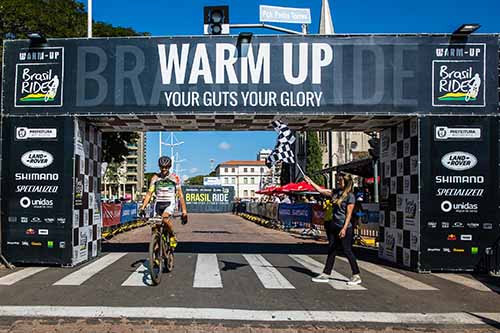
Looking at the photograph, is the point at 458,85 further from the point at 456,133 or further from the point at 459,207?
the point at 459,207

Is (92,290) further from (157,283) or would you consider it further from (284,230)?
(284,230)

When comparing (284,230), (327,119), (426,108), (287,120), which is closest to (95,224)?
(287,120)

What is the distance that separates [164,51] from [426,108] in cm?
560

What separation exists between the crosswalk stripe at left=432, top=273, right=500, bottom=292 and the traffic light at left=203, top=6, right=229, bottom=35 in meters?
6.90

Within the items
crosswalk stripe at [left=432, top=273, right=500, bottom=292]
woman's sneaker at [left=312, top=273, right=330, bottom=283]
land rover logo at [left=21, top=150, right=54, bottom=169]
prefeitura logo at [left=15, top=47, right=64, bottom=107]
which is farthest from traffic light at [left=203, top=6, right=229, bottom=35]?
crosswalk stripe at [left=432, top=273, right=500, bottom=292]

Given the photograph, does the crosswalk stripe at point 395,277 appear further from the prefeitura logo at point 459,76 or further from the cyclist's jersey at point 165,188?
the cyclist's jersey at point 165,188

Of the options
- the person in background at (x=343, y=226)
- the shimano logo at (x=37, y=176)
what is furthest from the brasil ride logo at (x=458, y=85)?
the shimano logo at (x=37, y=176)

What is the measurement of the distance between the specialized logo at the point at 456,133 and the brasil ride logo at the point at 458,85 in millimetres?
603

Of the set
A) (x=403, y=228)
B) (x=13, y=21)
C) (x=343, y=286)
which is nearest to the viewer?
(x=343, y=286)

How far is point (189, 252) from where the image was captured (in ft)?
43.6

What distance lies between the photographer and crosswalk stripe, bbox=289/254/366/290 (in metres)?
8.38

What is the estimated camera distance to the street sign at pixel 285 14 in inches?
539

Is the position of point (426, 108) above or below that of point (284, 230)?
above

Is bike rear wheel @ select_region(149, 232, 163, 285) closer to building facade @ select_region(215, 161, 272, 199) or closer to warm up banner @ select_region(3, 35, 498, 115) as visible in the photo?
warm up banner @ select_region(3, 35, 498, 115)
